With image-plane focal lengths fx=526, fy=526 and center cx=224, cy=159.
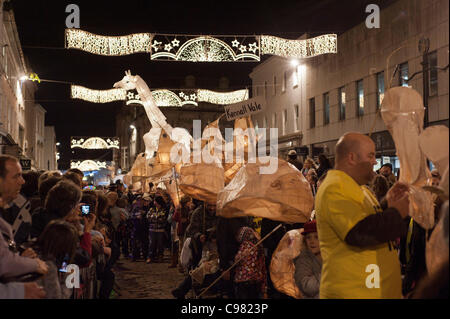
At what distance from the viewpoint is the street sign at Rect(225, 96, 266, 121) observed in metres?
7.79

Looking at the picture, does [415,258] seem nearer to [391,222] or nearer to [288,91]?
[391,222]

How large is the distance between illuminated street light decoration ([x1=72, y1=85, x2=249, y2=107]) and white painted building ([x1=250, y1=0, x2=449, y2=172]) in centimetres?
433

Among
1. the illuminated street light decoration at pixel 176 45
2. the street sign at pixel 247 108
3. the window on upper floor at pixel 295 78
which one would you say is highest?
the window on upper floor at pixel 295 78

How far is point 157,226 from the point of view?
45.8ft

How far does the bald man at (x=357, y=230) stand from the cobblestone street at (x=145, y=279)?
648 centimetres

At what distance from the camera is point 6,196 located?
4180mm

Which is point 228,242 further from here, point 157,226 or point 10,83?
point 10,83

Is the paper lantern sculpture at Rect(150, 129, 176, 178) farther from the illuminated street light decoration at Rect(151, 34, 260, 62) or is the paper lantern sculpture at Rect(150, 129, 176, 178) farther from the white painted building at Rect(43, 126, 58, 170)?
the white painted building at Rect(43, 126, 58, 170)

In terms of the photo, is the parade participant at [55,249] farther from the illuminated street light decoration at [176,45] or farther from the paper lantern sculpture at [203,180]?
the illuminated street light decoration at [176,45]

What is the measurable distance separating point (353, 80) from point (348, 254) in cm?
2099

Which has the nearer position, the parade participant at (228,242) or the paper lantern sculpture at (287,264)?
the paper lantern sculpture at (287,264)

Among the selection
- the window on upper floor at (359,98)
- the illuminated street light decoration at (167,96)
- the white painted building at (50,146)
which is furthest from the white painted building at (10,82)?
the white painted building at (50,146)

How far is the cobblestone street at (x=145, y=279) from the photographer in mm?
9922

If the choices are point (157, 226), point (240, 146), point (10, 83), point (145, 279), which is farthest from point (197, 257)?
point (10, 83)
